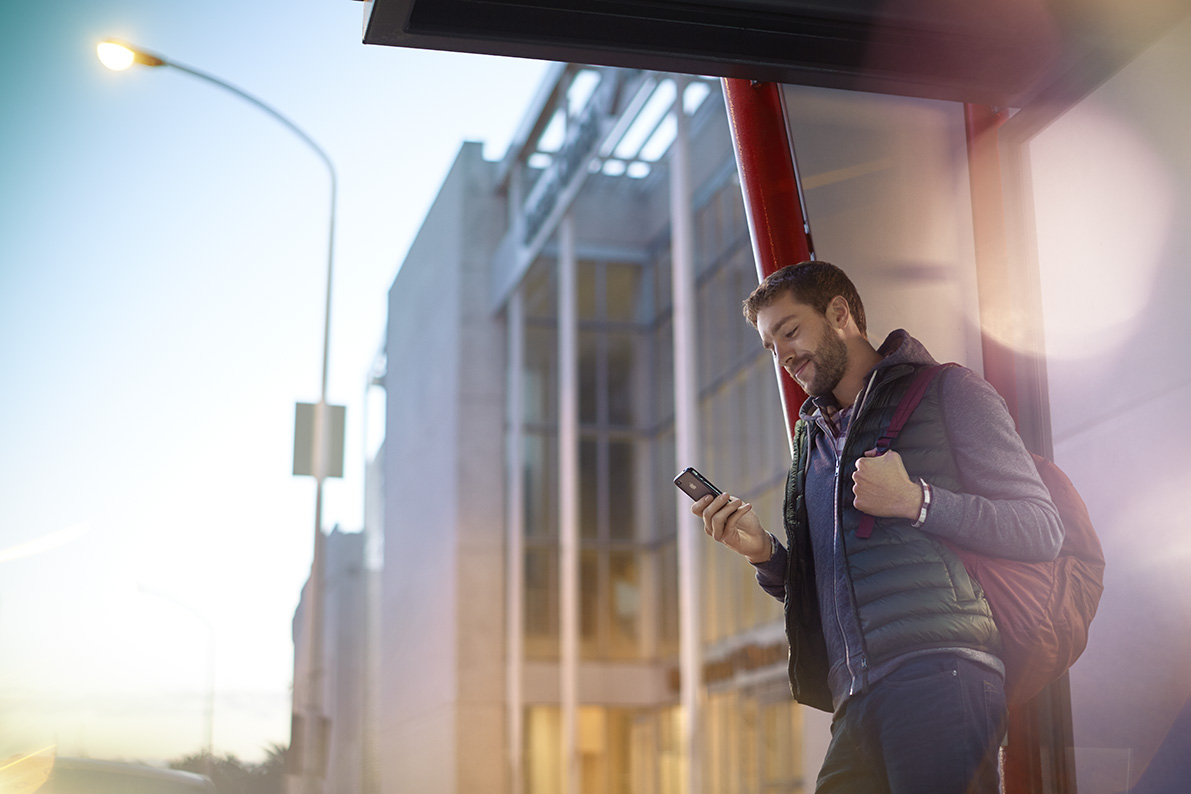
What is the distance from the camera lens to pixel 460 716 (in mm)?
25344

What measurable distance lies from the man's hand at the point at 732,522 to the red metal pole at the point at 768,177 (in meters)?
0.85

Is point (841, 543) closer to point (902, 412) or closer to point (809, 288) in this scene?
point (902, 412)

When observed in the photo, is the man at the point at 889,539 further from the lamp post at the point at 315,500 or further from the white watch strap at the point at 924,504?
the lamp post at the point at 315,500

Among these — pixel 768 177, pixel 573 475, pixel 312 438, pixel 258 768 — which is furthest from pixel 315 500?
pixel 768 177

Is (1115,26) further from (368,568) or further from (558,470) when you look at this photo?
(368,568)

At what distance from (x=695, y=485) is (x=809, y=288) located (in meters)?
0.53

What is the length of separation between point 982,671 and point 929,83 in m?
1.76

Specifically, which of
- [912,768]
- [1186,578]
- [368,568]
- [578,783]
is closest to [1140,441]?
[1186,578]

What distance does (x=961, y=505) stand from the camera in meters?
2.48

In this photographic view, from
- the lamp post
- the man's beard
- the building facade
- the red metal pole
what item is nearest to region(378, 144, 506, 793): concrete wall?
the building facade

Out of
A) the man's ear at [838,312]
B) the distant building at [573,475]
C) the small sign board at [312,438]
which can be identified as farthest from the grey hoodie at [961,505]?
the distant building at [573,475]

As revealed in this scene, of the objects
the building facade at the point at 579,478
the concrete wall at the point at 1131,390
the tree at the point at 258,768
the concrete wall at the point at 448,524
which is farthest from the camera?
the concrete wall at the point at 448,524

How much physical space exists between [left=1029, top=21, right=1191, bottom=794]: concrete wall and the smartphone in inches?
48.3

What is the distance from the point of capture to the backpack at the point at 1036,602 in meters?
2.52
